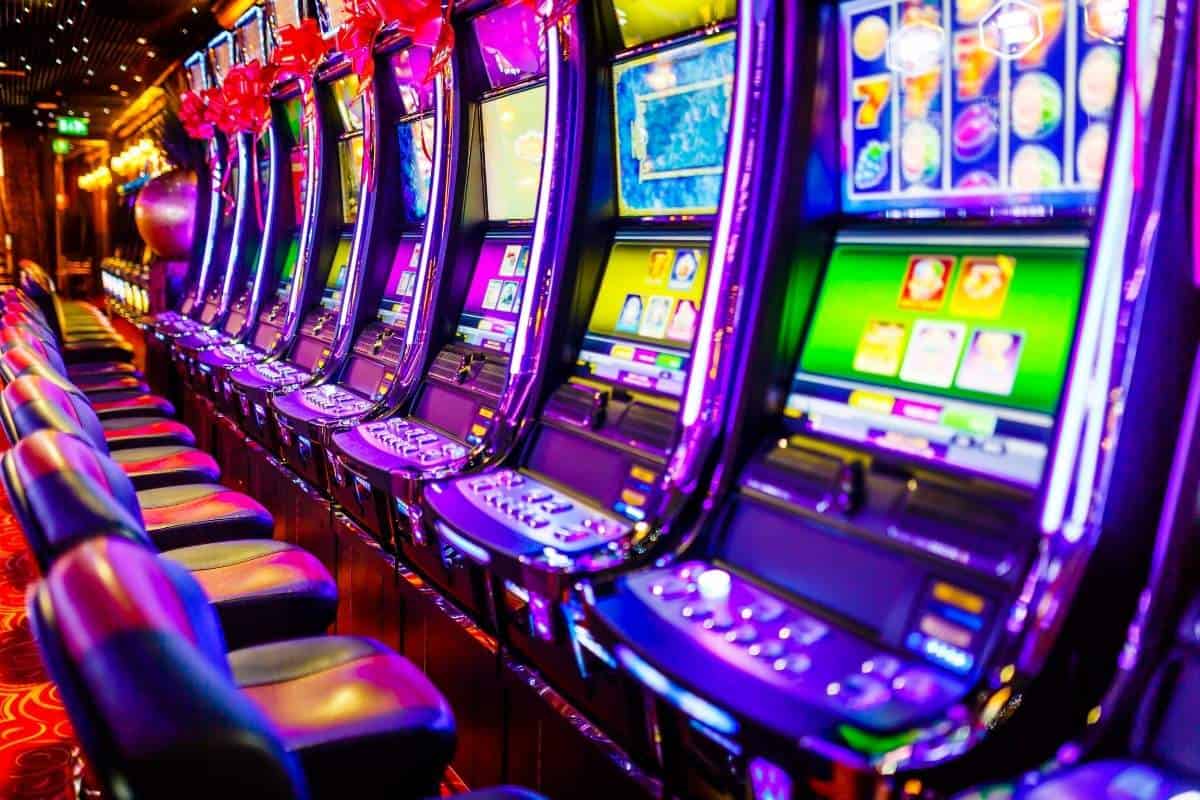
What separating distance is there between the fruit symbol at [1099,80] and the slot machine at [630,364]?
0.55 metres

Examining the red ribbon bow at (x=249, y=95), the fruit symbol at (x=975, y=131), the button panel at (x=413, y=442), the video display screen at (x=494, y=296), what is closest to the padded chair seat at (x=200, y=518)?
the button panel at (x=413, y=442)

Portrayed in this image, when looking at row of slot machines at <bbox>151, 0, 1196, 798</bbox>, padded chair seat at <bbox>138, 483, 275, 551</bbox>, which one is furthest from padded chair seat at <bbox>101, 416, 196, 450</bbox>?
row of slot machines at <bbox>151, 0, 1196, 798</bbox>

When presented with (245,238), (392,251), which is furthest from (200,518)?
(245,238)

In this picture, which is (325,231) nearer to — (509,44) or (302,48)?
(302,48)

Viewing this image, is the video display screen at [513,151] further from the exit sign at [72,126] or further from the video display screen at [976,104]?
the exit sign at [72,126]

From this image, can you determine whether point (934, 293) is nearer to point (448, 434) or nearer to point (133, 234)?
point (448, 434)

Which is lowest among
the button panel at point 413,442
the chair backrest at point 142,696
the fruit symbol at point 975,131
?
the button panel at point 413,442

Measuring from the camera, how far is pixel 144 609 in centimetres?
99

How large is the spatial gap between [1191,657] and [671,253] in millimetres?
1361

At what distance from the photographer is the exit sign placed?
16.8 m

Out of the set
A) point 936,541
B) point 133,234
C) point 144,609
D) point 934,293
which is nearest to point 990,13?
point 934,293

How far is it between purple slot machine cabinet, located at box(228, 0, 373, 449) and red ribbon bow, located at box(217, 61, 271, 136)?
71cm

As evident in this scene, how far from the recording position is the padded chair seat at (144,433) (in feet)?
13.4

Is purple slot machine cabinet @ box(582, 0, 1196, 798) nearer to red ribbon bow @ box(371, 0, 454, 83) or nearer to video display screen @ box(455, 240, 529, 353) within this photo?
video display screen @ box(455, 240, 529, 353)
